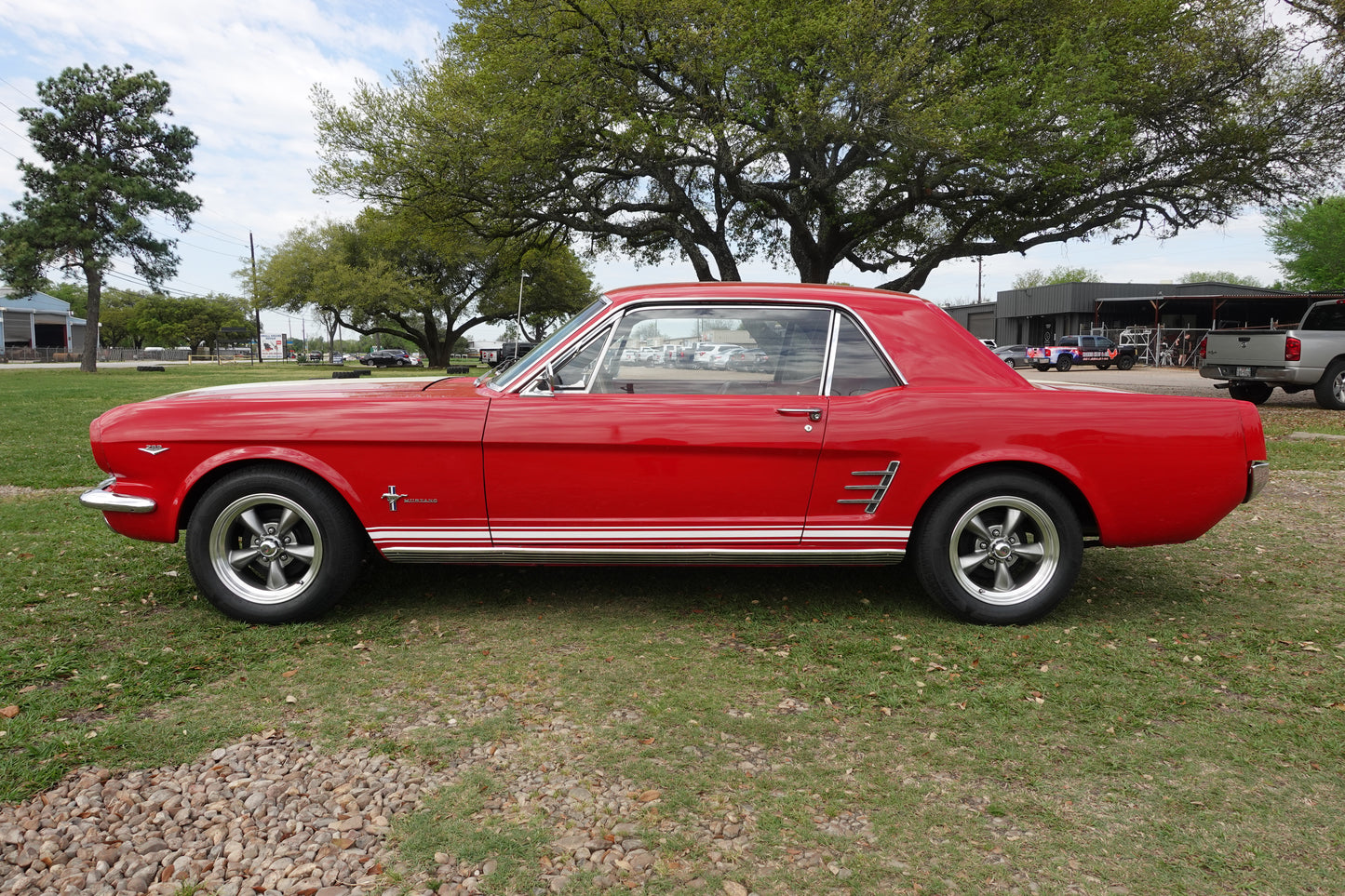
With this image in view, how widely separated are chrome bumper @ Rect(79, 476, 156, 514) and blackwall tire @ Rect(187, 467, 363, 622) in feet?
0.66

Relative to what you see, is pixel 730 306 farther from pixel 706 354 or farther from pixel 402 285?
pixel 402 285

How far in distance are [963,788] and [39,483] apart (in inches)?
311

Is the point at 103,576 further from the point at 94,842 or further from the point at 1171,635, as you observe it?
the point at 1171,635

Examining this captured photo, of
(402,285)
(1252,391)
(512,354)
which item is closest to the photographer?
(512,354)

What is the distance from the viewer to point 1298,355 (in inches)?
508

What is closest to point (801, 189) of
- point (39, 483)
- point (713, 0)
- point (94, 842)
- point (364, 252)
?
point (713, 0)

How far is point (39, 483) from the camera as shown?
7055mm

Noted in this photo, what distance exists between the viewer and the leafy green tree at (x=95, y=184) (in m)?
30.9

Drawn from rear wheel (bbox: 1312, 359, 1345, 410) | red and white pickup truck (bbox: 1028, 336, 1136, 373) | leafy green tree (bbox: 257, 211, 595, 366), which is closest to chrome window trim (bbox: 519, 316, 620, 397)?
rear wheel (bbox: 1312, 359, 1345, 410)

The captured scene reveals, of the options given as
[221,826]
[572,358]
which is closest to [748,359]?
[572,358]

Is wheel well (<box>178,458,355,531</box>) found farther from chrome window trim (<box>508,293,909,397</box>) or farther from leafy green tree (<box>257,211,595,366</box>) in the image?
leafy green tree (<box>257,211,595,366</box>)

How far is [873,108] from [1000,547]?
54.6 feet

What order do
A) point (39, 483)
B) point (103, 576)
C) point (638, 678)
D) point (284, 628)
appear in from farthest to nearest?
point (39, 483) < point (103, 576) < point (284, 628) < point (638, 678)

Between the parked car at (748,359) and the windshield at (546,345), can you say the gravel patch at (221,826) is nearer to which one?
the windshield at (546,345)
